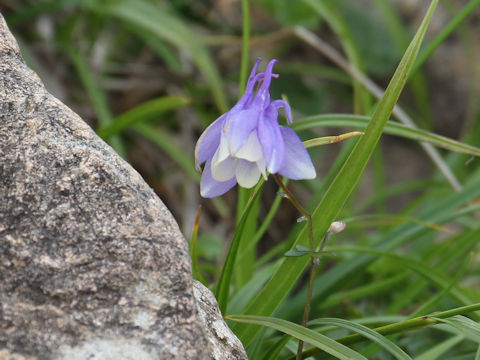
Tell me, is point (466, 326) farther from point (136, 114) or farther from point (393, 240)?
point (136, 114)

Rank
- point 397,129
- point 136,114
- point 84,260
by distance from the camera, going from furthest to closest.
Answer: point 136,114
point 397,129
point 84,260

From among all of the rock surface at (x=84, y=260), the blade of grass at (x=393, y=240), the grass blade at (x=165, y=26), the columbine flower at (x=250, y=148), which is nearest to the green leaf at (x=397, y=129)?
the blade of grass at (x=393, y=240)

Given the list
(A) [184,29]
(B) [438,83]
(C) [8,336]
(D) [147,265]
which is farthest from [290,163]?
(B) [438,83]

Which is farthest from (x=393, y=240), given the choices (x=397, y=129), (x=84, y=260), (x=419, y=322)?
(x=84, y=260)

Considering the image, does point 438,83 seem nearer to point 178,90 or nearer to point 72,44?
point 178,90

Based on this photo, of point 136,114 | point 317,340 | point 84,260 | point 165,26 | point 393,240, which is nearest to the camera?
point 84,260

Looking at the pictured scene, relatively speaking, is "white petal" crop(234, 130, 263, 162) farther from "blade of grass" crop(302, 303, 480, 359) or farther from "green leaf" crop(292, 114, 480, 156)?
"green leaf" crop(292, 114, 480, 156)

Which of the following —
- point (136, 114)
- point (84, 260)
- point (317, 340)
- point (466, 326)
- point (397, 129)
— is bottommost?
point (84, 260)
